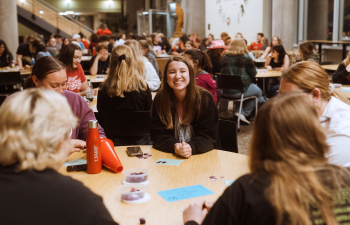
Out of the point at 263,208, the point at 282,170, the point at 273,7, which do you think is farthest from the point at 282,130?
the point at 273,7

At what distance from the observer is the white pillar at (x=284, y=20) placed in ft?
38.7

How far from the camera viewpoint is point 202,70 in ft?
14.6

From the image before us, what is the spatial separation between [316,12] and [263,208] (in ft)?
42.0

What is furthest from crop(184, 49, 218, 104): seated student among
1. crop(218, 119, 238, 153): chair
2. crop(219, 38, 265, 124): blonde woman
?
crop(218, 119, 238, 153): chair

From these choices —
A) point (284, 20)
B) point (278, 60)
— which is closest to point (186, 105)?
point (278, 60)

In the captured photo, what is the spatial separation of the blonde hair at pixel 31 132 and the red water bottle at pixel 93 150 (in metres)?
0.73

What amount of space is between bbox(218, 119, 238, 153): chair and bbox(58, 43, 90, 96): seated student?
80.2 inches

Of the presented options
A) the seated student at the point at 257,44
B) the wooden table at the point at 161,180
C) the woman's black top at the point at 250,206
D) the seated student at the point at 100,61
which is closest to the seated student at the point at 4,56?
the seated student at the point at 100,61

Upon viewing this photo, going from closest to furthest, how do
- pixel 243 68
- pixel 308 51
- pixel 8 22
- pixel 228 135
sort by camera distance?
pixel 228 135 → pixel 243 68 → pixel 308 51 → pixel 8 22

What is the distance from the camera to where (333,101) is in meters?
1.74

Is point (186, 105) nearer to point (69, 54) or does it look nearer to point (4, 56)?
point (69, 54)

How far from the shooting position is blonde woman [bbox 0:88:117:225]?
36.0 inches

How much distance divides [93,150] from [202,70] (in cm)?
292

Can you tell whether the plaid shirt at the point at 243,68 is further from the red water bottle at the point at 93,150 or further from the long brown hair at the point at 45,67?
the red water bottle at the point at 93,150
